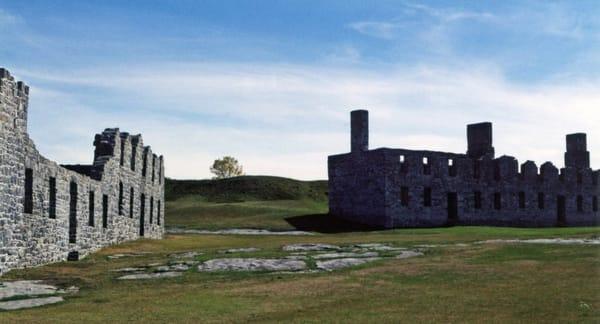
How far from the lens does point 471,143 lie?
5800 centimetres

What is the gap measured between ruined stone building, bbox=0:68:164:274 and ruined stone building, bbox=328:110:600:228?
53.5 feet

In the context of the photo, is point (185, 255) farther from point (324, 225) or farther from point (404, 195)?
point (404, 195)

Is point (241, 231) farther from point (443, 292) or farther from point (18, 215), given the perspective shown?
point (443, 292)

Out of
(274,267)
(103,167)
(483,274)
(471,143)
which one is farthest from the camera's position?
(471,143)

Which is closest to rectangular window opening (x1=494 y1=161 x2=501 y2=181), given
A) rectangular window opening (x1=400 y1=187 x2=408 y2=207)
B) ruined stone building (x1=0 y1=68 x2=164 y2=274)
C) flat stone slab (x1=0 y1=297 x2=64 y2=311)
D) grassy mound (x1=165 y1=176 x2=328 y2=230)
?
rectangular window opening (x1=400 y1=187 x2=408 y2=207)

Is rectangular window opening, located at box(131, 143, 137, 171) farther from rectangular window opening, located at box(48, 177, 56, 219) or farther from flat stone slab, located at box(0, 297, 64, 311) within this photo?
flat stone slab, located at box(0, 297, 64, 311)

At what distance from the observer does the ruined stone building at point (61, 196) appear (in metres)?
20.9

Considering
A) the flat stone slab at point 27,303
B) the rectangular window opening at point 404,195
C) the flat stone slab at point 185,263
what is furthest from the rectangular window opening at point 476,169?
the flat stone slab at point 27,303

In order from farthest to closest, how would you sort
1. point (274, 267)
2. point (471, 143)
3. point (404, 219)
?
point (471, 143)
point (404, 219)
point (274, 267)

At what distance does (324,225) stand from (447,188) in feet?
32.1

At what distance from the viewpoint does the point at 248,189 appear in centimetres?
8112


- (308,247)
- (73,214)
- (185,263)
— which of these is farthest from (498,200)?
(185,263)

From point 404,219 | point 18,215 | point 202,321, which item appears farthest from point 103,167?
point 404,219

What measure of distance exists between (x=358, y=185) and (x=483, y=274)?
3309 centimetres
